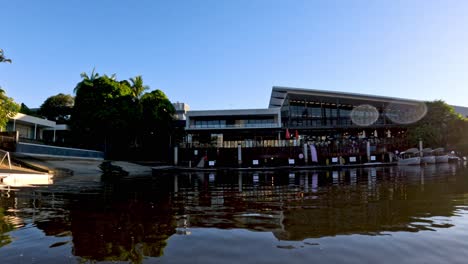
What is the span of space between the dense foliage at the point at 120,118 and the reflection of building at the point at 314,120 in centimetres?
683

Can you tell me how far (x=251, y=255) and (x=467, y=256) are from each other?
3.14m

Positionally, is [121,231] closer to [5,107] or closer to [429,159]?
[5,107]

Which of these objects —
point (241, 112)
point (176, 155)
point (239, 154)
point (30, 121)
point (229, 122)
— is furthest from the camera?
point (229, 122)

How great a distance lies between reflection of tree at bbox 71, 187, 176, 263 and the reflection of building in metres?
38.1

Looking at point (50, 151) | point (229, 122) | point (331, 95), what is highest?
point (331, 95)

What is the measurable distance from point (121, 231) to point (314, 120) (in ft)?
166

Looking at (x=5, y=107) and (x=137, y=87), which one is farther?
(x=137, y=87)

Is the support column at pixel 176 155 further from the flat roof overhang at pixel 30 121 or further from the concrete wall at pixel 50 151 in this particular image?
the flat roof overhang at pixel 30 121

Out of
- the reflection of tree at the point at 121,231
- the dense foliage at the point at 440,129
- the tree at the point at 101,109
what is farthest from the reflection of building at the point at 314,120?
the reflection of tree at the point at 121,231

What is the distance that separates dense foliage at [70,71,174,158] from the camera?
38.4 m

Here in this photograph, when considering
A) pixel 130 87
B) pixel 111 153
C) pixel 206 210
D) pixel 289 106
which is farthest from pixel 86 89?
pixel 206 210

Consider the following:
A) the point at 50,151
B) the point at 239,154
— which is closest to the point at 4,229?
the point at 50,151

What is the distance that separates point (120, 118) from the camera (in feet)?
125

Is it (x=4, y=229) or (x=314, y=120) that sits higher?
(x=314, y=120)
